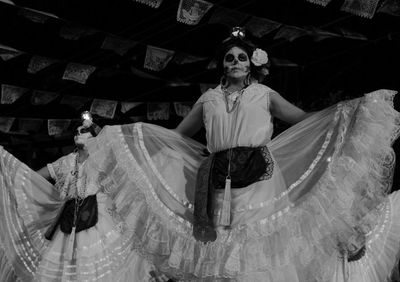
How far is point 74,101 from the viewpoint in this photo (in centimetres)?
707

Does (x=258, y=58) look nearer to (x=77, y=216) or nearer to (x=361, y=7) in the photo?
(x=361, y=7)

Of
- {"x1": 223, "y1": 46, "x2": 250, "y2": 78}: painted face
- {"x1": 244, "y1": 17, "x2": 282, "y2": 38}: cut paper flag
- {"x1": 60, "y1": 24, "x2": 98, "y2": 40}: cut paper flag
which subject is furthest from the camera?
{"x1": 60, "y1": 24, "x2": 98, "y2": 40}: cut paper flag

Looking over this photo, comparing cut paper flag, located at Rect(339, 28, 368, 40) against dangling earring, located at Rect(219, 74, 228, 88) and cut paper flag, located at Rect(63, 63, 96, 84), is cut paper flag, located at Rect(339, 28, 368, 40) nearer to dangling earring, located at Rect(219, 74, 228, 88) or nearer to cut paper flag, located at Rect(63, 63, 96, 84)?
dangling earring, located at Rect(219, 74, 228, 88)

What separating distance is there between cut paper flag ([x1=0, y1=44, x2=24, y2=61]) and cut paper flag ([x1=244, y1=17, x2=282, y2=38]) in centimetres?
221

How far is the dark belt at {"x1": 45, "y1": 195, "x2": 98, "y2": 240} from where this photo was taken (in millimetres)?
4664

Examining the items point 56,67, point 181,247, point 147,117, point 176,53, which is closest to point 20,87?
point 56,67

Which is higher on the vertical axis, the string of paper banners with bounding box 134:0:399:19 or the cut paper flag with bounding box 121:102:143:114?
the string of paper banners with bounding box 134:0:399:19

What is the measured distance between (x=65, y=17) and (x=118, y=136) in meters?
2.54

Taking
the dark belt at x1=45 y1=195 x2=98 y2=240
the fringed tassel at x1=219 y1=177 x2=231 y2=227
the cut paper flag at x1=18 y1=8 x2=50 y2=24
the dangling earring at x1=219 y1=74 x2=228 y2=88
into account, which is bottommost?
the dark belt at x1=45 y1=195 x2=98 y2=240

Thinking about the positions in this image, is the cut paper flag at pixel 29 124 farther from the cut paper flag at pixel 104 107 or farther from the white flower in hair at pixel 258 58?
the white flower in hair at pixel 258 58

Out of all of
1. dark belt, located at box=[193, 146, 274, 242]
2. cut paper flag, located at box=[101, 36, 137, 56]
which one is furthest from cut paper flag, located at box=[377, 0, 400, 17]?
cut paper flag, located at box=[101, 36, 137, 56]

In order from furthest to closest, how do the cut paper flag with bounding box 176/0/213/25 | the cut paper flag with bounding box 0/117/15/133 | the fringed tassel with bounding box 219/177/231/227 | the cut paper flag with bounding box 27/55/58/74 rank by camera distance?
the cut paper flag with bounding box 0/117/15/133, the cut paper flag with bounding box 27/55/58/74, the cut paper flag with bounding box 176/0/213/25, the fringed tassel with bounding box 219/177/231/227

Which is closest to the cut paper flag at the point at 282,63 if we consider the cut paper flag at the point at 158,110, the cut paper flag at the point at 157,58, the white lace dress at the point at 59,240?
the cut paper flag at the point at 157,58

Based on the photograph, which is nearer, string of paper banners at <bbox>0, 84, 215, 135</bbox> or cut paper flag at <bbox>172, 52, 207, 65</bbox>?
cut paper flag at <bbox>172, 52, 207, 65</bbox>
